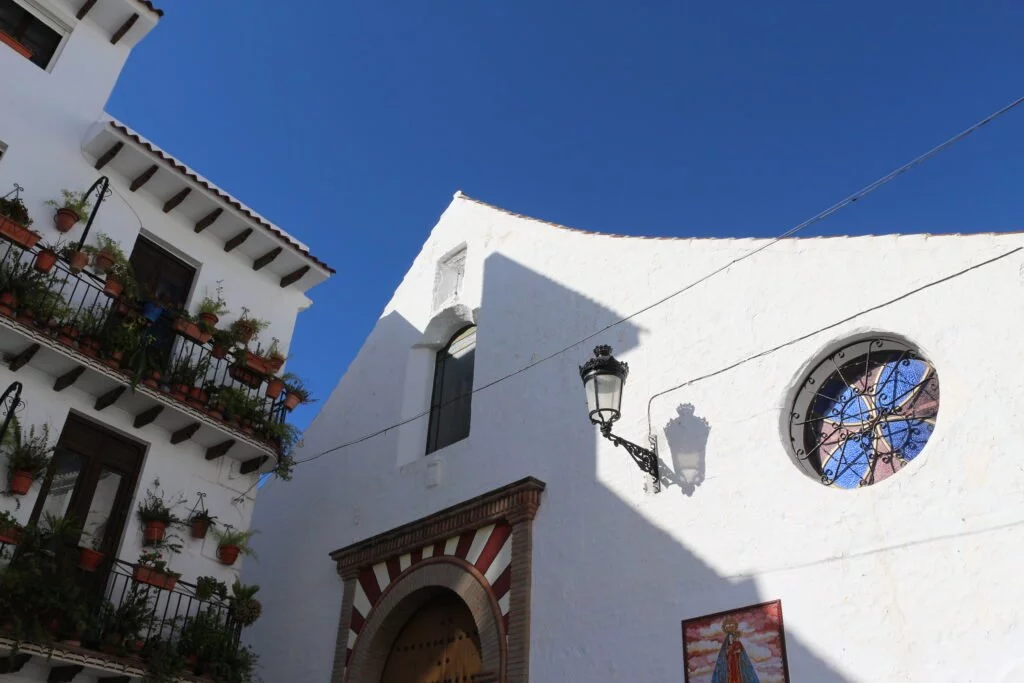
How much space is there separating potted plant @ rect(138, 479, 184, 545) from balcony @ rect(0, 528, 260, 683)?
36 centimetres

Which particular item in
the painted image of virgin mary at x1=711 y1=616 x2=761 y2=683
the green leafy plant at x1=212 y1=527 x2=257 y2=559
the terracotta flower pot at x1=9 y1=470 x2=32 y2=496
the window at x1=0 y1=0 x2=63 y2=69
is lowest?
the painted image of virgin mary at x1=711 y1=616 x2=761 y2=683

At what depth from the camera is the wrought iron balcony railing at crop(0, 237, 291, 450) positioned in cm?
777

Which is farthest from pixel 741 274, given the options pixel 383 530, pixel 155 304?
pixel 155 304

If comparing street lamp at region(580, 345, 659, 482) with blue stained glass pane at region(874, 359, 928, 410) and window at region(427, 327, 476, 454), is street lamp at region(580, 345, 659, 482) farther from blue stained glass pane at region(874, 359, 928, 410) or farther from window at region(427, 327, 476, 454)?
window at region(427, 327, 476, 454)

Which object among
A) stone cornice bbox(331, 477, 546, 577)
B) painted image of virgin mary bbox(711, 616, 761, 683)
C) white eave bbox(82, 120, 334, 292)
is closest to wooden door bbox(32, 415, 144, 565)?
stone cornice bbox(331, 477, 546, 577)

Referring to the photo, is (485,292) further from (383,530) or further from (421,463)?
(383,530)

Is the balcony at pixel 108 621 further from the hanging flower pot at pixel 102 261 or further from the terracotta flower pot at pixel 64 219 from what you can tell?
the terracotta flower pot at pixel 64 219

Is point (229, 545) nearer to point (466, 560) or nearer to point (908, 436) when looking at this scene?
point (466, 560)

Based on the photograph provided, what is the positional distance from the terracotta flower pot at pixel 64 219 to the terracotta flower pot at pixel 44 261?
0.59 meters

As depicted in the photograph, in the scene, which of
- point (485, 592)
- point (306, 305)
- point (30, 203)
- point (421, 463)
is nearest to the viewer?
point (485, 592)

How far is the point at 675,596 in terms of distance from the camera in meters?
6.48

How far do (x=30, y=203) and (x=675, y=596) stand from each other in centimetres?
647

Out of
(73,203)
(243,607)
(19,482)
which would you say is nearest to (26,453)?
(19,482)

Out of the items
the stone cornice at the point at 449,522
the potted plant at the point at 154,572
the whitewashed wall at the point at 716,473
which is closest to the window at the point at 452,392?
the whitewashed wall at the point at 716,473
